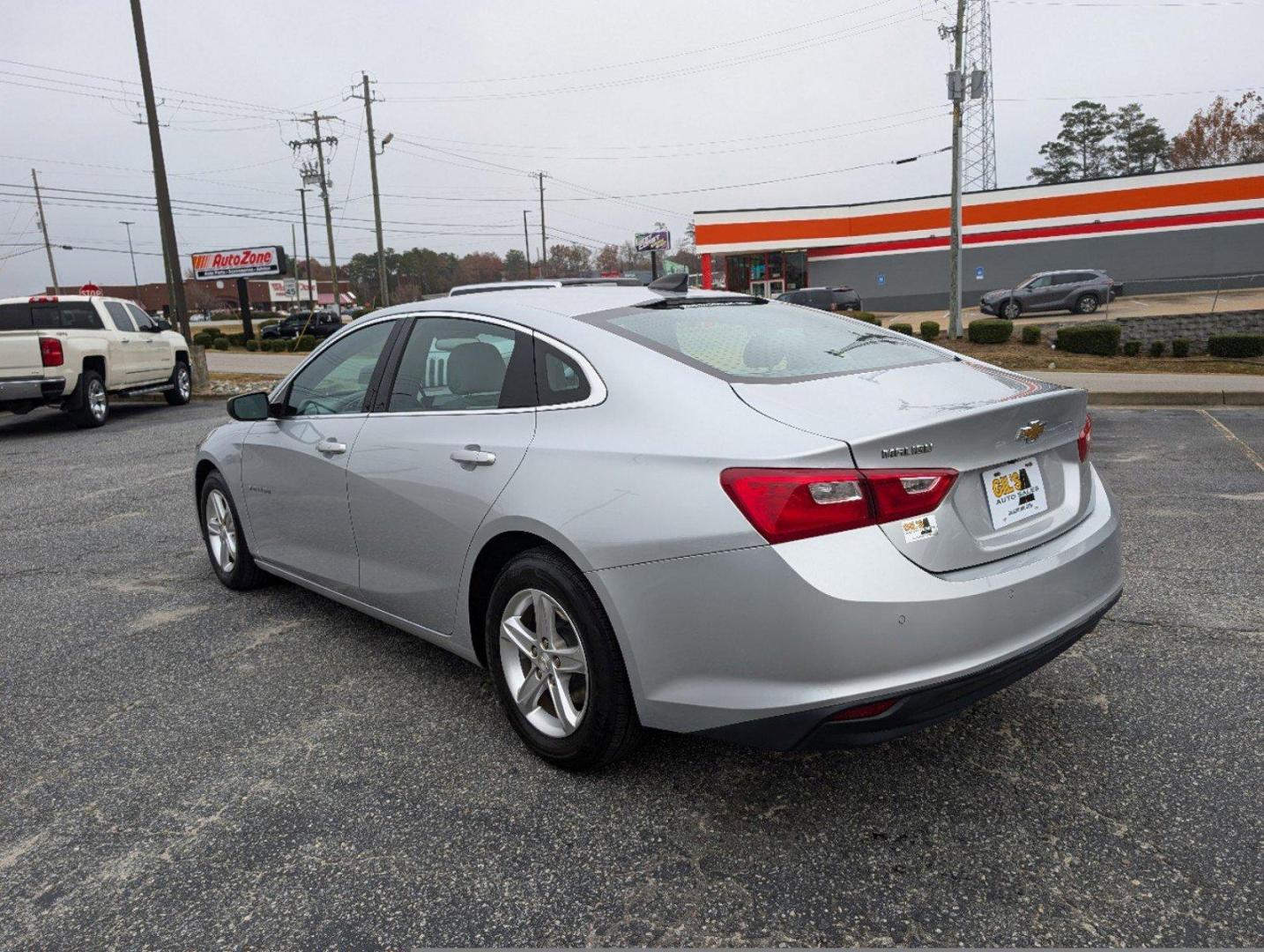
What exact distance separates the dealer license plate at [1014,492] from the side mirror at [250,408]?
3331mm

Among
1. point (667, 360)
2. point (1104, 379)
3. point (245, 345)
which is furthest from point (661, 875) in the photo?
point (245, 345)

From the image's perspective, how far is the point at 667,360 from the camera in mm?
2965

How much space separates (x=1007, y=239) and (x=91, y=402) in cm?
3896

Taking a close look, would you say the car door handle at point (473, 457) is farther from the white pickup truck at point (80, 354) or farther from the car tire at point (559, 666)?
the white pickup truck at point (80, 354)

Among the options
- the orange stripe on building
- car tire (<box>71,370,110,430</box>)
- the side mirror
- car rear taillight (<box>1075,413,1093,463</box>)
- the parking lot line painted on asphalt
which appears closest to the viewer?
car rear taillight (<box>1075,413,1093,463</box>)

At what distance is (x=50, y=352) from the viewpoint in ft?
42.2

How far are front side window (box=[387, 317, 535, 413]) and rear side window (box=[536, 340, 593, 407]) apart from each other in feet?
0.16

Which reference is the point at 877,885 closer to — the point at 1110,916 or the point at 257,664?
the point at 1110,916

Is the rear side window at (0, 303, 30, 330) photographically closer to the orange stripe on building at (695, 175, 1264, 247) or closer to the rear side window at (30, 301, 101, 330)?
the rear side window at (30, 301, 101, 330)

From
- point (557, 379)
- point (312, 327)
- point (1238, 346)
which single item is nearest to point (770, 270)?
point (312, 327)

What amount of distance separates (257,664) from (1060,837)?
3267 millimetres

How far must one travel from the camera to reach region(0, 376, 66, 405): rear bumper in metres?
12.7

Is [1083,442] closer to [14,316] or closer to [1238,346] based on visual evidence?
[14,316]

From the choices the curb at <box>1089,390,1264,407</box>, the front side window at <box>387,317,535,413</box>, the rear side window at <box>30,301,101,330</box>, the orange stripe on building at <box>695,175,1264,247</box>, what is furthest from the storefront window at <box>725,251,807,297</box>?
the front side window at <box>387,317,535,413</box>
